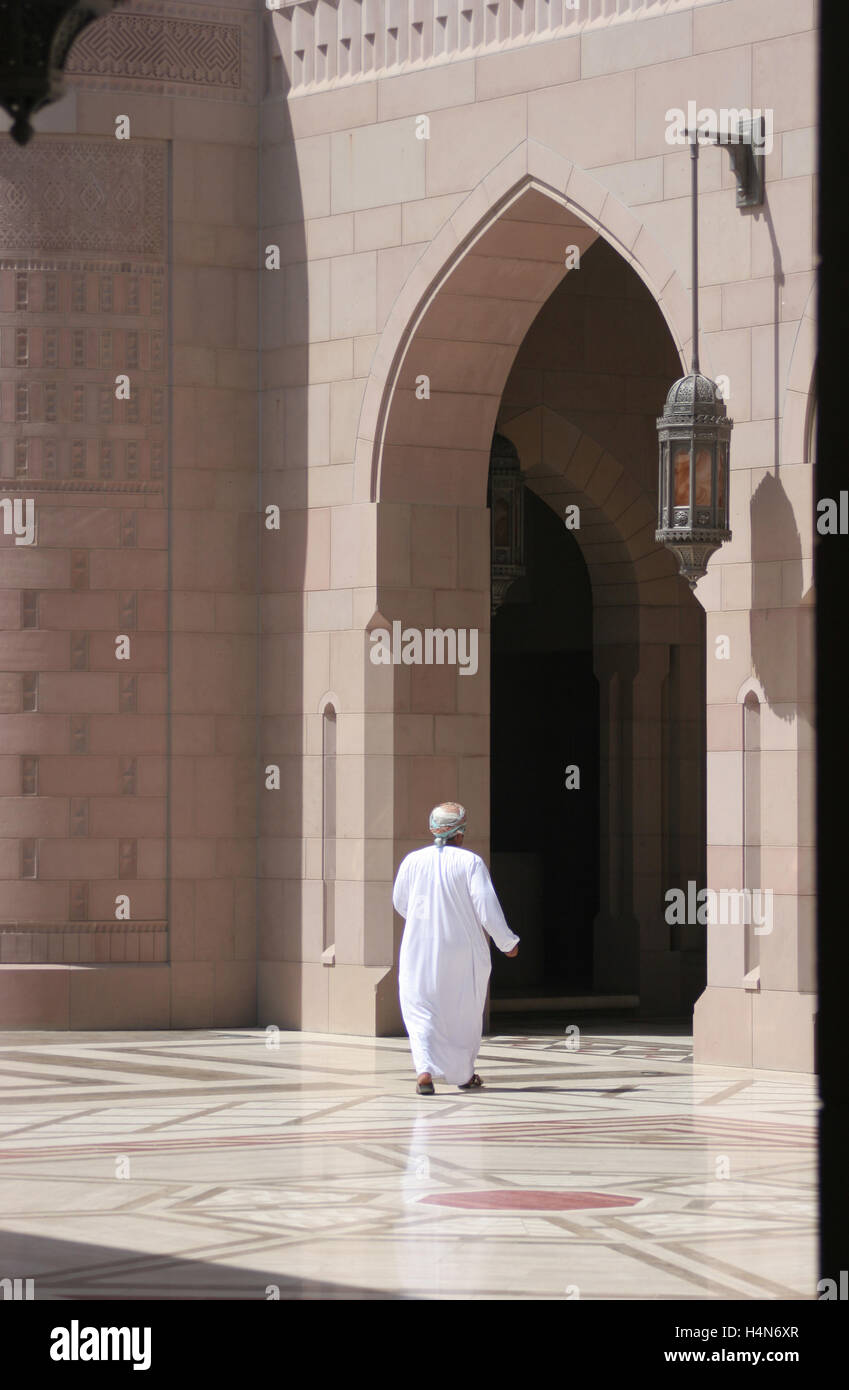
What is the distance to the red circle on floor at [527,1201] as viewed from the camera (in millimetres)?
6703

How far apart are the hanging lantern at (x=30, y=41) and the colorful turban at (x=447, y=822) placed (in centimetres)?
659

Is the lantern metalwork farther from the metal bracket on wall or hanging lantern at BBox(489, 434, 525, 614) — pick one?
hanging lantern at BBox(489, 434, 525, 614)

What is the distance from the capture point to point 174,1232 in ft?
20.7

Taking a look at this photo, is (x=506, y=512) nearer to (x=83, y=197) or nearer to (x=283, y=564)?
(x=283, y=564)

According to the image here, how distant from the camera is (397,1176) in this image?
7340 millimetres

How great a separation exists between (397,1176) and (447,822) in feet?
8.99

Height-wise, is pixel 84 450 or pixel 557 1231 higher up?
pixel 84 450

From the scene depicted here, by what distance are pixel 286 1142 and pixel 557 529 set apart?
7.90 meters

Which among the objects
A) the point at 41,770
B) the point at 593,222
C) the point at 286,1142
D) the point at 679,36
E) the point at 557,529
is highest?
the point at 679,36

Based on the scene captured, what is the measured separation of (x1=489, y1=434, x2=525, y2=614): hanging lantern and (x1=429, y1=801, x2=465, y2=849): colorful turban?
11.9 ft
